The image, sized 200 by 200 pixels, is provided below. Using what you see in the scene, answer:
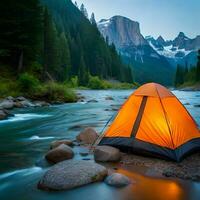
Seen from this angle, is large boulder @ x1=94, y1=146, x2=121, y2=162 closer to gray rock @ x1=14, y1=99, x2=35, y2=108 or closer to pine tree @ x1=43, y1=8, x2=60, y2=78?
gray rock @ x1=14, y1=99, x2=35, y2=108

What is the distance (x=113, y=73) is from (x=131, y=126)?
12108 cm

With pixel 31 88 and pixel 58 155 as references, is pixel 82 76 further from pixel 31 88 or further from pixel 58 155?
pixel 58 155

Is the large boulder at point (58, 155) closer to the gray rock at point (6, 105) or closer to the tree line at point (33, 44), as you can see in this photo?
the gray rock at point (6, 105)

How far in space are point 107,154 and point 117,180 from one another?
1.98 meters

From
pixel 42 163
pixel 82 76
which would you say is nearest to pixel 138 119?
pixel 42 163

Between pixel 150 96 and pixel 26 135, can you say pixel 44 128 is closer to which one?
pixel 26 135

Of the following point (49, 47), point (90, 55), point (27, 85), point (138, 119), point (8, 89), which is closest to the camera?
point (138, 119)

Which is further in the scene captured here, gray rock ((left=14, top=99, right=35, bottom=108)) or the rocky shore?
gray rock ((left=14, top=99, right=35, bottom=108))

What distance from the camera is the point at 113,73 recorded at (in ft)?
428

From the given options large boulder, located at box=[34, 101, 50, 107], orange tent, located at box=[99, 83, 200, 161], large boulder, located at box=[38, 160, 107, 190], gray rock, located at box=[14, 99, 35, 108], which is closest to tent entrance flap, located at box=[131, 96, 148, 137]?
orange tent, located at box=[99, 83, 200, 161]

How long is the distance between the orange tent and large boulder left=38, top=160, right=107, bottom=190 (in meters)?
2.23

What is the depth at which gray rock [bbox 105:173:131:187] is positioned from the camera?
7438 mm

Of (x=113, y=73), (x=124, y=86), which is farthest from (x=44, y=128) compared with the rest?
(x=113, y=73)

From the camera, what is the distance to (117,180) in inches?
296
